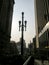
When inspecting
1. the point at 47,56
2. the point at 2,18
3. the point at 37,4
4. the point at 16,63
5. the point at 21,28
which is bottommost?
the point at 16,63

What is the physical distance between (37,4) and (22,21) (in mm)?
3122

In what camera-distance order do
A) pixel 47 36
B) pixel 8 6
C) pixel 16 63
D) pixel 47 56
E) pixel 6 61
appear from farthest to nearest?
pixel 8 6
pixel 6 61
pixel 16 63
pixel 47 36
pixel 47 56

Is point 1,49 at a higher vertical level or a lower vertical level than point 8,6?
lower

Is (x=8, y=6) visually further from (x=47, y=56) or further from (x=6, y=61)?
(x=47, y=56)

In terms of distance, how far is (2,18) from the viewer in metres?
19.4

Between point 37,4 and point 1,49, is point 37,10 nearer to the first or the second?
point 37,4

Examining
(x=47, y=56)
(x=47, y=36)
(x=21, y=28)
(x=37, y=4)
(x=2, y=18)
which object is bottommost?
(x=47, y=56)

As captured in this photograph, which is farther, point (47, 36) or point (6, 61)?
point (6, 61)

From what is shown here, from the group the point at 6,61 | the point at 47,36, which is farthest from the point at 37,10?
the point at 47,36

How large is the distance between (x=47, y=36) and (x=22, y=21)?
403 inches

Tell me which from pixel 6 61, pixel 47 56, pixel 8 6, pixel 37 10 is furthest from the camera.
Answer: pixel 8 6

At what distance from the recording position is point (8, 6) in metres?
23.1

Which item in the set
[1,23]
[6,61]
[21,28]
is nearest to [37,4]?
[21,28]

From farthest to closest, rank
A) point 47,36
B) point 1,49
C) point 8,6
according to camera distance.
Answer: point 8,6, point 1,49, point 47,36
